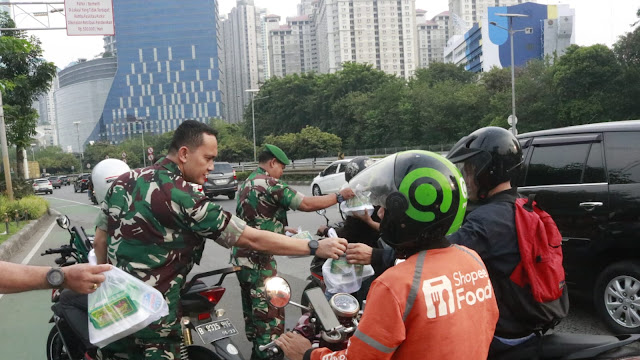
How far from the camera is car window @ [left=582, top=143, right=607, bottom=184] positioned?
14.2 ft

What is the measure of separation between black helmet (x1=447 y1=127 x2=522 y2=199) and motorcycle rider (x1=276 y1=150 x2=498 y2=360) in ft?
2.77

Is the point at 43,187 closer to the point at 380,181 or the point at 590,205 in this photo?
the point at 590,205

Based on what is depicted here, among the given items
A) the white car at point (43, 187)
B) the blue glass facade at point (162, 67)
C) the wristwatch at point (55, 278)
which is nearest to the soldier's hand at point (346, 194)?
the wristwatch at point (55, 278)

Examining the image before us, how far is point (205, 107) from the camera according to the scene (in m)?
140

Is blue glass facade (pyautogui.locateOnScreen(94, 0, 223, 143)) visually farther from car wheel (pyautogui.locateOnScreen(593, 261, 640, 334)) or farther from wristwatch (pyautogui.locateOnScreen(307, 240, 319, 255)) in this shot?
wristwatch (pyautogui.locateOnScreen(307, 240, 319, 255))

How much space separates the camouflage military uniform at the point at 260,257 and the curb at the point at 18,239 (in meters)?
7.48

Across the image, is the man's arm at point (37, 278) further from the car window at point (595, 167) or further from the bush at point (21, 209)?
the bush at point (21, 209)

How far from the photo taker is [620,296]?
4.23m

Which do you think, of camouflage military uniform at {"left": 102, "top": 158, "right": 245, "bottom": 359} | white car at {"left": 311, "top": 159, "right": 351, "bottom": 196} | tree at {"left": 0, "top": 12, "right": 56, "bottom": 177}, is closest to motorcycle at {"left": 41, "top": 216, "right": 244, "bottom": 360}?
camouflage military uniform at {"left": 102, "top": 158, "right": 245, "bottom": 359}

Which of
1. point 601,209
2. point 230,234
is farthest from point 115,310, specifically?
point 601,209

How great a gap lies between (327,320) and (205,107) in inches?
5613

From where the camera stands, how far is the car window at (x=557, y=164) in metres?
4.53

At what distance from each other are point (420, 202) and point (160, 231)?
1.34m

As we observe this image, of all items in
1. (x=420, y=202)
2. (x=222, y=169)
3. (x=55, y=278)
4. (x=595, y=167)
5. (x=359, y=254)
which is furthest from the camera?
(x=222, y=169)
